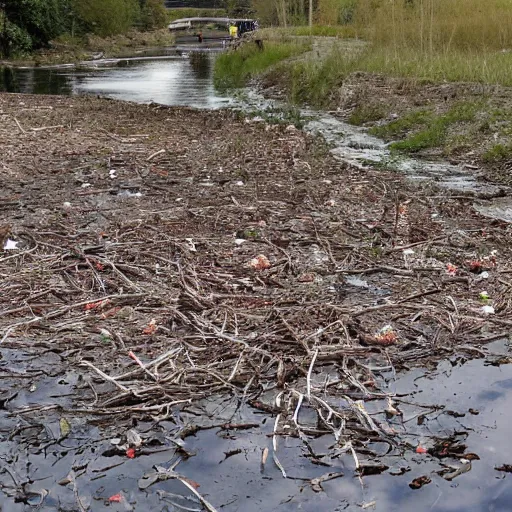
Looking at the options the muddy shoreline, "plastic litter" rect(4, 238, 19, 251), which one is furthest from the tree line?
"plastic litter" rect(4, 238, 19, 251)

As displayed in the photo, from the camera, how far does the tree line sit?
140 ft

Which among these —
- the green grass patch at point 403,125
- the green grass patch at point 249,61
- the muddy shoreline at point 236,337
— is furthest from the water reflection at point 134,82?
the muddy shoreline at point 236,337

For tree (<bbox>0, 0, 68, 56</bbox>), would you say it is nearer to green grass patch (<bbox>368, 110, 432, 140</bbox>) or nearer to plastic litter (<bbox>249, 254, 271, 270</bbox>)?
green grass patch (<bbox>368, 110, 432, 140</bbox>)

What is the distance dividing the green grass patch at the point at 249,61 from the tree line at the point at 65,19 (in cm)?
1845

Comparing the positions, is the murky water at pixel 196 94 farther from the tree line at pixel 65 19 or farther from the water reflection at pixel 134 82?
the tree line at pixel 65 19

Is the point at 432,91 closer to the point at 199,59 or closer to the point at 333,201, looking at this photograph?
the point at 333,201

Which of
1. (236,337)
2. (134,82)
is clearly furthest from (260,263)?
(134,82)

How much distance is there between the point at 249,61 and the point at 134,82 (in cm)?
468

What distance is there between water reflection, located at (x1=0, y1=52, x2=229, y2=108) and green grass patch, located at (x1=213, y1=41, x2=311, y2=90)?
2.36 feet

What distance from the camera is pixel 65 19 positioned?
56688mm

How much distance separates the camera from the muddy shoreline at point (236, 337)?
347 cm

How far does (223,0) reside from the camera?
10844 centimetres

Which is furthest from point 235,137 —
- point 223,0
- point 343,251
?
point 223,0

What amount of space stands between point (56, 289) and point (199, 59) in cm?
4090
